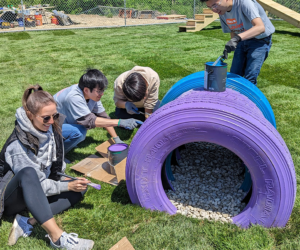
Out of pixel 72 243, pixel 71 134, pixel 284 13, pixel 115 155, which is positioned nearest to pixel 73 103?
pixel 71 134

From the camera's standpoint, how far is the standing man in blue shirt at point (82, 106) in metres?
3.42

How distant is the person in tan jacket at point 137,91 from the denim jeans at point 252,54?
1.26 metres

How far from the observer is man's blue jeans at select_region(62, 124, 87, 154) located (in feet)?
11.8

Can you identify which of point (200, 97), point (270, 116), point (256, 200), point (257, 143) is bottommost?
point (256, 200)

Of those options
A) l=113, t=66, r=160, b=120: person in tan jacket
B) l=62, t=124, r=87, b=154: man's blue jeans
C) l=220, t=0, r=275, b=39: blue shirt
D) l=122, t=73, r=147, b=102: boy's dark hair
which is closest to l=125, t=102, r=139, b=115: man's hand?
l=113, t=66, r=160, b=120: person in tan jacket

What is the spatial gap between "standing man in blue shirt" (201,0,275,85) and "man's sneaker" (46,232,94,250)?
7.66 feet

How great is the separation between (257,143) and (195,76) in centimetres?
148

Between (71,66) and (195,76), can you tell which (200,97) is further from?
(71,66)

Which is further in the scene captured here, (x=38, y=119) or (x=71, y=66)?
(x=71, y=66)

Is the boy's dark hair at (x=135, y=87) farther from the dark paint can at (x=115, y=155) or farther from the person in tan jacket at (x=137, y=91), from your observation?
the dark paint can at (x=115, y=155)

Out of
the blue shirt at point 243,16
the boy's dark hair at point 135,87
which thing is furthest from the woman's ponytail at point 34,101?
the blue shirt at point 243,16

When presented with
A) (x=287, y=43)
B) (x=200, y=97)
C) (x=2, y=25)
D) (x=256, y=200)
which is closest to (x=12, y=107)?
(x=200, y=97)

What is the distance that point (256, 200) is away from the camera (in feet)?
7.80

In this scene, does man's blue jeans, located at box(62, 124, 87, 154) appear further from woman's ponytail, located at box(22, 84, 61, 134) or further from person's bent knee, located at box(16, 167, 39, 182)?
person's bent knee, located at box(16, 167, 39, 182)
